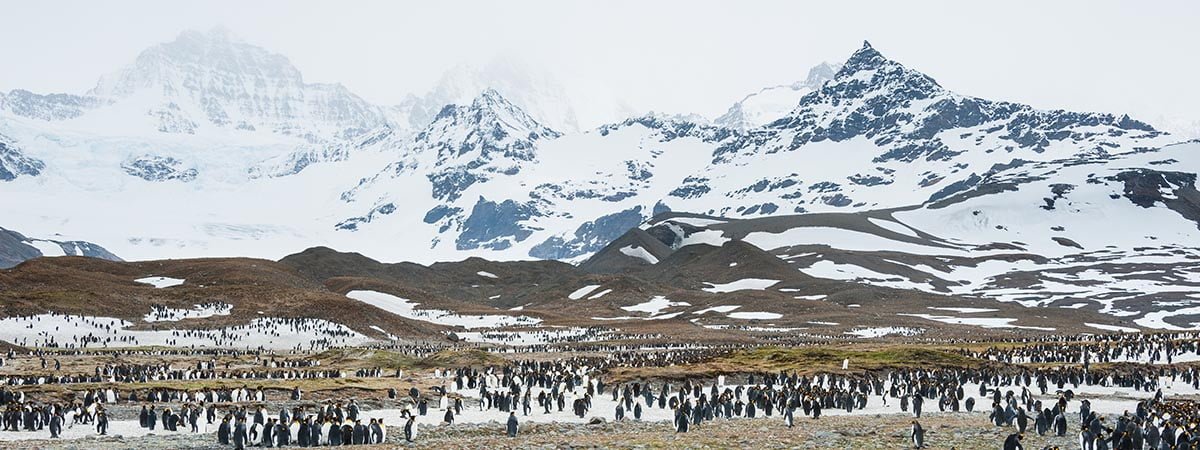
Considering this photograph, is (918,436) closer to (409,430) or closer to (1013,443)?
(1013,443)

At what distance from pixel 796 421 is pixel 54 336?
74035mm

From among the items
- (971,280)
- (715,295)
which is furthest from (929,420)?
(971,280)

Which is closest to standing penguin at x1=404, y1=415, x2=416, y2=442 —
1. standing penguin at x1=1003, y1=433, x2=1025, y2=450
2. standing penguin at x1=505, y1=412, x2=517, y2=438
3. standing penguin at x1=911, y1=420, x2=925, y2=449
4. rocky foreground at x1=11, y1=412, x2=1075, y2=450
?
rocky foreground at x1=11, y1=412, x2=1075, y2=450

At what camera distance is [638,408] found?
134 ft

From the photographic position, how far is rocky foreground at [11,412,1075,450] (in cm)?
2980

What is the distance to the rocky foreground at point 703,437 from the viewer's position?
29.8 metres

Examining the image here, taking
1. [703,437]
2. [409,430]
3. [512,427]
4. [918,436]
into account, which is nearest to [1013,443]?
[918,436]

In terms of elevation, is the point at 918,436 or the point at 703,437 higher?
the point at 918,436

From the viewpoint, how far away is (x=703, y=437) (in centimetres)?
3206

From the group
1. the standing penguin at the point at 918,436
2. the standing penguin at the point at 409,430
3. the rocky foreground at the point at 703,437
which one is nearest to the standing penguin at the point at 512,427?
the rocky foreground at the point at 703,437

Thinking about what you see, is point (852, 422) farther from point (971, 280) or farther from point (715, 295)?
point (971, 280)

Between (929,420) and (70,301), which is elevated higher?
(70,301)

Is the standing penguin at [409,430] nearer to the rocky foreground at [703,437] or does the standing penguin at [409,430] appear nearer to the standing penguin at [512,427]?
the rocky foreground at [703,437]

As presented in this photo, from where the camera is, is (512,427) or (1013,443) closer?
(1013,443)
